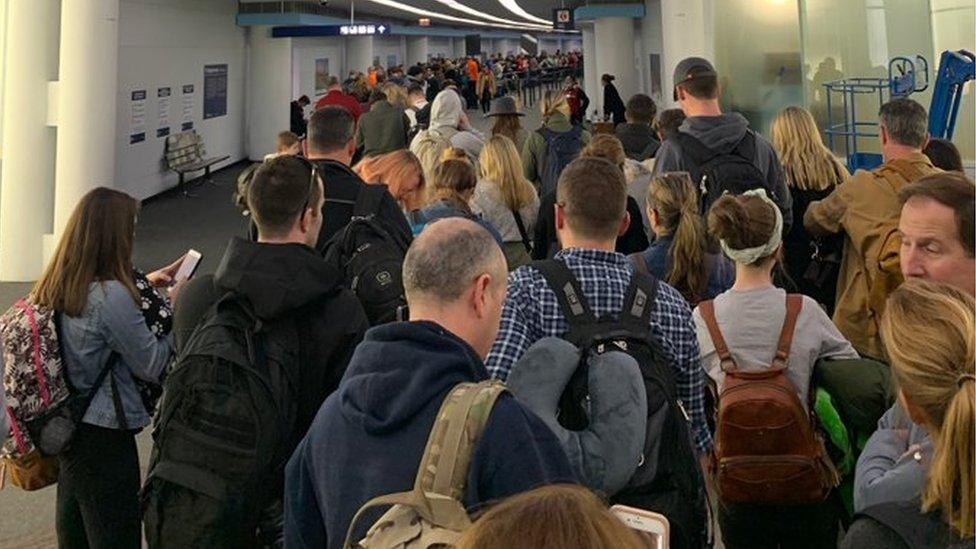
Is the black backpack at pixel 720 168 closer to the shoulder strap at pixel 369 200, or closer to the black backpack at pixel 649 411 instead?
the shoulder strap at pixel 369 200

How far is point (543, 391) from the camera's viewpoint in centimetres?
199

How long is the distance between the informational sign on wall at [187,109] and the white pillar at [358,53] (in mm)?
11335

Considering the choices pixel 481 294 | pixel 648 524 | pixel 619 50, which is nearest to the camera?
pixel 648 524

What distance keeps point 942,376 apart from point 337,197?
8.57 feet

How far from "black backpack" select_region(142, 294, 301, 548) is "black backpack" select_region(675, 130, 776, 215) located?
249cm

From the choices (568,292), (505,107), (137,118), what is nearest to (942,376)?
(568,292)

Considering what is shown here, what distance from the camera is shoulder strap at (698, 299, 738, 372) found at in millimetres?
2834

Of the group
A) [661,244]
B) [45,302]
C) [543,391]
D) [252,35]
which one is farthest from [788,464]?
[252,35]

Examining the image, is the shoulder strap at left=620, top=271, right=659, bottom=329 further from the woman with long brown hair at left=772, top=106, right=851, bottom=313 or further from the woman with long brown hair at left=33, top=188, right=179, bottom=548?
the woman with long brown hair at left=772, top=106, right=851, bottom=313

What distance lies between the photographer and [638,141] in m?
7.09

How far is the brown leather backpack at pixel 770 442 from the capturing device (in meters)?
2.71

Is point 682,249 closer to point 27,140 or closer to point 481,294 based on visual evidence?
point 481,294

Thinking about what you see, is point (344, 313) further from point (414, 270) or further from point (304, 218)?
point (414, 270)

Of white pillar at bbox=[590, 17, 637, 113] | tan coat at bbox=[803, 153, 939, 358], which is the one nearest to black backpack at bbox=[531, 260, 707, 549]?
tan coat at bbox=[803, 153, 939, 358]
